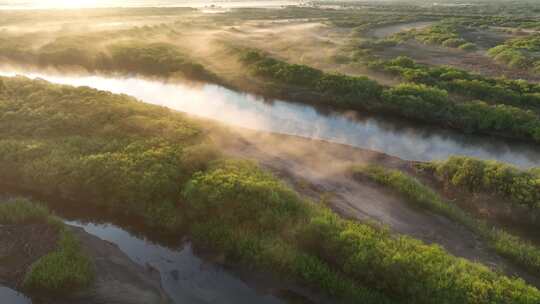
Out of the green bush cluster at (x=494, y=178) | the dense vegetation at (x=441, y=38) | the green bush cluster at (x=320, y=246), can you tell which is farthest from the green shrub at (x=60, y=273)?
the dense vegetation at (x=441, y=38)

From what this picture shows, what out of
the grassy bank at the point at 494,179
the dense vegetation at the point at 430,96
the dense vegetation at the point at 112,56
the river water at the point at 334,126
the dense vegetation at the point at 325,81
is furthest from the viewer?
the dense vegetation at the point at 112,56

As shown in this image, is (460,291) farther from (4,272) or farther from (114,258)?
(4,272)

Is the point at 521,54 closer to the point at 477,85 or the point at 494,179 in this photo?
the point at 477,85

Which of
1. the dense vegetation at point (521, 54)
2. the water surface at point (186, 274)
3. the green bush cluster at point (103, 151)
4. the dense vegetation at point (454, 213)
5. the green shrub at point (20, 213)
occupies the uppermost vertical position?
the dense vegetation at point (521, 54)

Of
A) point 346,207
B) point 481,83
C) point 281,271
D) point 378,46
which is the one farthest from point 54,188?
point 378,46

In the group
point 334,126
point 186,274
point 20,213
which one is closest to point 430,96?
point 334,126

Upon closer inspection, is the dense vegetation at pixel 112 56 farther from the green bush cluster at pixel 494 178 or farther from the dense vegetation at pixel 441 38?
the dense vegetation at pixel 441 38
